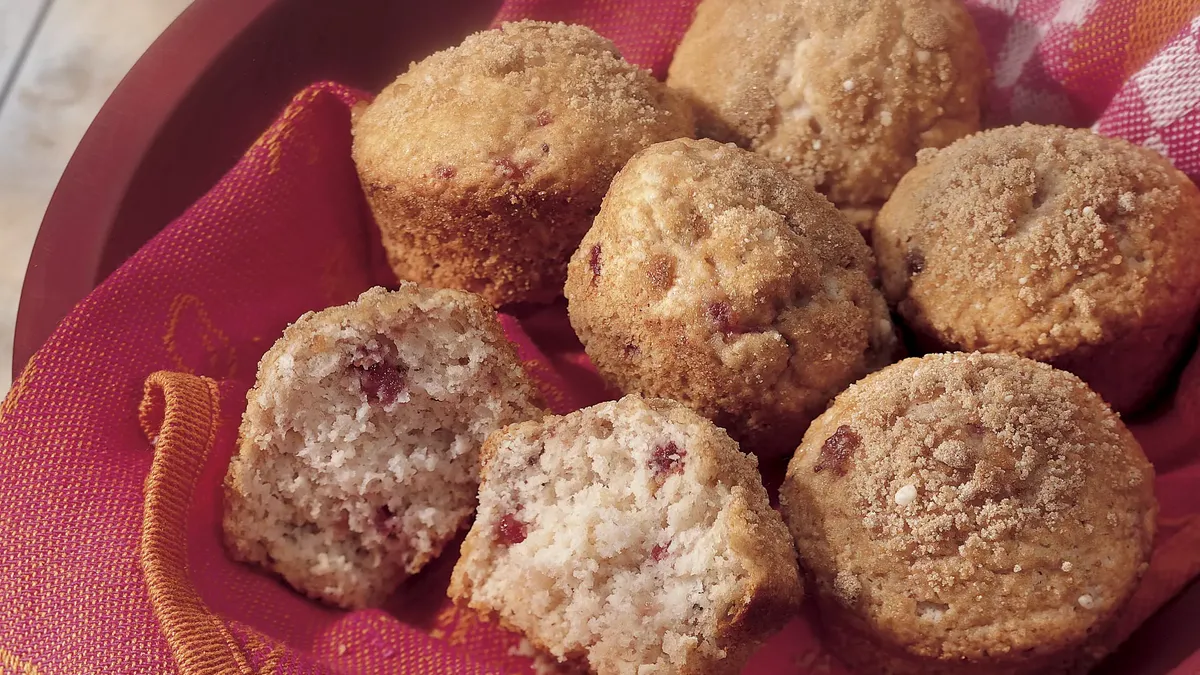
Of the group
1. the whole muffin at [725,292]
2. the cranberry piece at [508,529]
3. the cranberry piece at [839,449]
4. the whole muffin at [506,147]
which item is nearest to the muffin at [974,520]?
the cranberry piece at [839,449]

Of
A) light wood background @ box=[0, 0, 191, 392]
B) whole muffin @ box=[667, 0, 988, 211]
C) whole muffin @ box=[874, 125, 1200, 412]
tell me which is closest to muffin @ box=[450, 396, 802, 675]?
whole muffin @ box=[874, 125, 1200, 412]

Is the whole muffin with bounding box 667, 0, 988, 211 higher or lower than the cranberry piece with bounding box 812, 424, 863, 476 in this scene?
higher

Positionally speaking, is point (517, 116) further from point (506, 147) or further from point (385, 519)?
point (385, 519)

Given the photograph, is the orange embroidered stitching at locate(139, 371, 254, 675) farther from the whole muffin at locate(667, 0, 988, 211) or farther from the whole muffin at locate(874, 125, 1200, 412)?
the whole muffin at locate(874, 125, 1200, 412)

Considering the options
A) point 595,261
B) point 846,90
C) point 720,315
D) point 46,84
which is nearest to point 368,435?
point 595,261

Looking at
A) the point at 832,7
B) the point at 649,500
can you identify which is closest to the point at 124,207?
the point at 649,500
